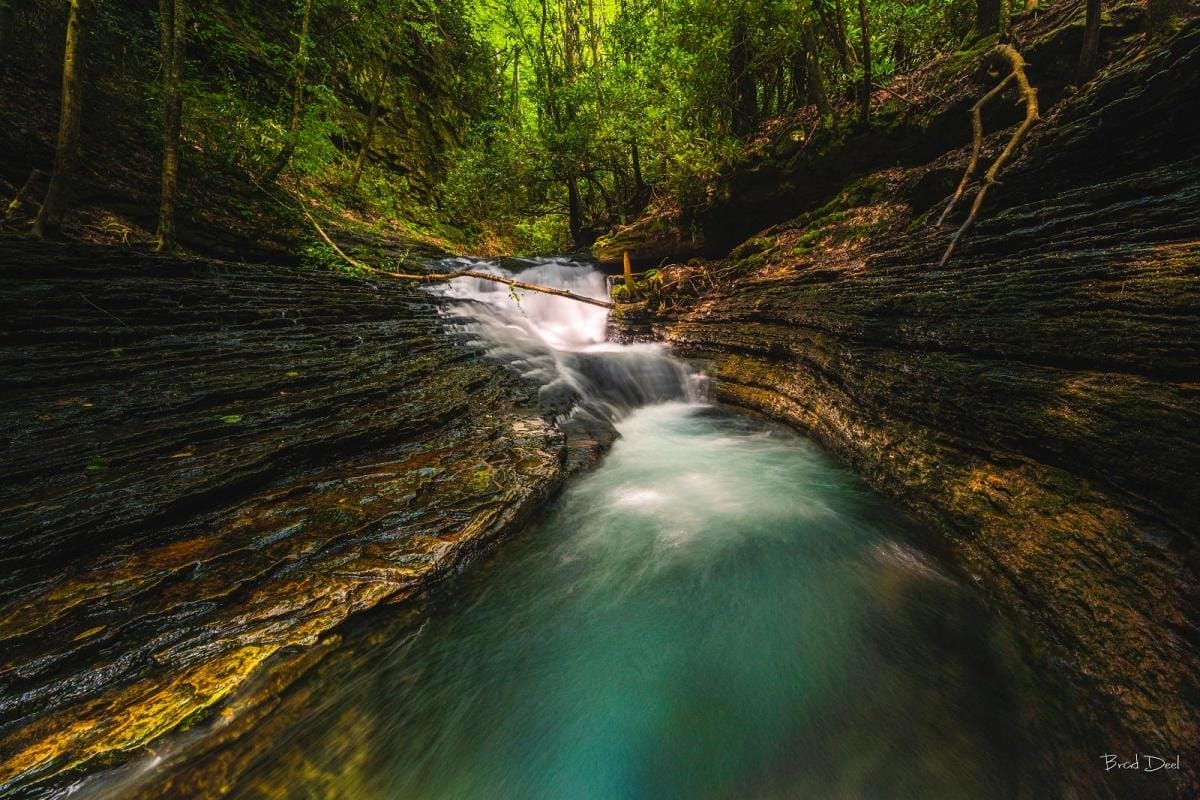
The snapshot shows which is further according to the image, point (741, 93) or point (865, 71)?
point (741, 93)

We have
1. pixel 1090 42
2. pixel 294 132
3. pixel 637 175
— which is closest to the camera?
pixel 1090 42

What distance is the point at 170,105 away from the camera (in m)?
5.10

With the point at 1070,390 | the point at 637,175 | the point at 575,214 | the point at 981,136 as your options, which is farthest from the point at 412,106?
the point at 1070,390

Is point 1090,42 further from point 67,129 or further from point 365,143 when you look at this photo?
point 365,143

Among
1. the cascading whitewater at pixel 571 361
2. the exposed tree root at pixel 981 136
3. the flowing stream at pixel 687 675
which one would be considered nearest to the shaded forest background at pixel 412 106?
the exposed tree root at pixel 981 136

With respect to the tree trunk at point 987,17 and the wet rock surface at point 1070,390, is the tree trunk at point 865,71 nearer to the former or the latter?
the tree trunk at point 987,17

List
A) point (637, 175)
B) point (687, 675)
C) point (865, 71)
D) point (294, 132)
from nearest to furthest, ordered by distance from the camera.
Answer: point (687, 675) < point (865, 71) < point (294, 132) < point (637, 175)

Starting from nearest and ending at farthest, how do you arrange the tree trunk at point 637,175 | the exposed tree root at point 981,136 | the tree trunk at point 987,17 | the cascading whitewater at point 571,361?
the exposed tree root at point 981,136 → the cascading whitewater at point 571,361 → the tree trunk at point 987,17 → the tree trunk at point 637,175

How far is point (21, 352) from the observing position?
3.37 meters

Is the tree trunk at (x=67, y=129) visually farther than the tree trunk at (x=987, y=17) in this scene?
No

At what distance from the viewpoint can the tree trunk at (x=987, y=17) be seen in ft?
23.5

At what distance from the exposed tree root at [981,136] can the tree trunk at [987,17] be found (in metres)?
1.96

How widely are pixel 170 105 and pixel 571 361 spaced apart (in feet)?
20.8

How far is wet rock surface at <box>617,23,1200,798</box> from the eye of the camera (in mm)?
2066
